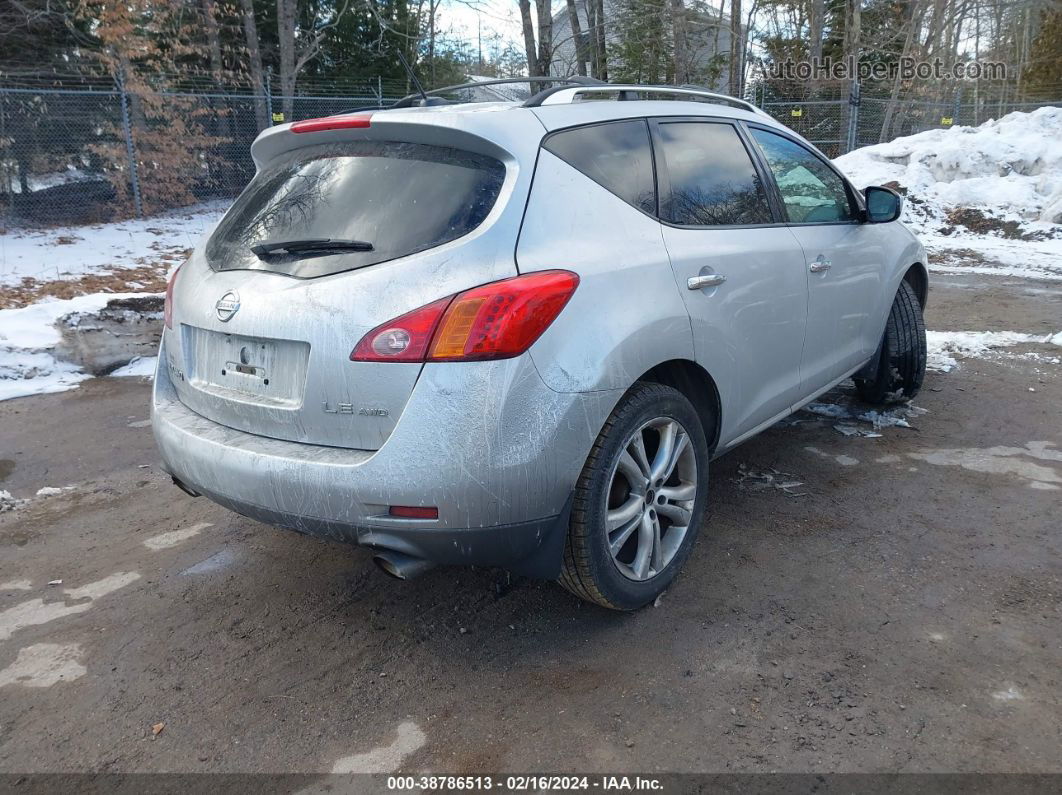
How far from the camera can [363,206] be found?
2709mm

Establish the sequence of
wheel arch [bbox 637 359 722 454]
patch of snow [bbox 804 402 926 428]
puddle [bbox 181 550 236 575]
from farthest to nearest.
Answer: patch of snow [bbox 804 402 926 428] < puddle [bbox 181 550 236 575] < wheel arch [bbox 637 359 722 454]

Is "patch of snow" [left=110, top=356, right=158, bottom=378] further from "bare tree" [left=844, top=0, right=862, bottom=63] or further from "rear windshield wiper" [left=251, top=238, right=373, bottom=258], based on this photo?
"bare tree" [left=844, top=0, right=862, bottom=63]

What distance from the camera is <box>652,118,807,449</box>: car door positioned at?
3.10 meters

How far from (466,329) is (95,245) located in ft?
42.3

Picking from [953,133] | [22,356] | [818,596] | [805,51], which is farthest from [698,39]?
[818,596]

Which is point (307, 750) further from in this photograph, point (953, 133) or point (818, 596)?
point (953, 133)

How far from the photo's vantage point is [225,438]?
2.74 meters

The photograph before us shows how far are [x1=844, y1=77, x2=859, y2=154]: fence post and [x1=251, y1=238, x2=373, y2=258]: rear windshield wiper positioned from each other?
69.8 ft

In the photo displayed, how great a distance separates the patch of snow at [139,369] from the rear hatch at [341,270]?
370 centimetres

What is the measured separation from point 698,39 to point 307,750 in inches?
1096

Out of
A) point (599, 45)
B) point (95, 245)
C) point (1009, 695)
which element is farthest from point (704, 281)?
point (599, 45)

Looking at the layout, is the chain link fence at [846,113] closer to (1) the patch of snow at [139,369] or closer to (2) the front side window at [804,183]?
(2) the front side window at [804,183]

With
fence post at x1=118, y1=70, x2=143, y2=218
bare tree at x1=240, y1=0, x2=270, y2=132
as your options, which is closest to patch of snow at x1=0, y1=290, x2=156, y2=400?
fence post at x1=118, y1=70, x2=143, y2=218

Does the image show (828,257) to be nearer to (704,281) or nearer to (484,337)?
(704,281)
